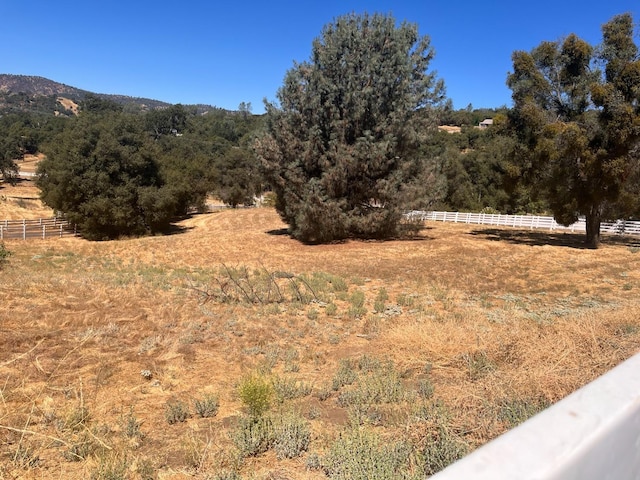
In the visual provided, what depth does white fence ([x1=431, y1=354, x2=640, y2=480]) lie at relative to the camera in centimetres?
106

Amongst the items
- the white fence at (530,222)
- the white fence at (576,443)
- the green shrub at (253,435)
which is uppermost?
the white fence at (530,222)

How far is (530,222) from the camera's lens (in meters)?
30.8

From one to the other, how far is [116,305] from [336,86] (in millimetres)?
14778

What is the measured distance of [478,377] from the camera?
15.8 ft

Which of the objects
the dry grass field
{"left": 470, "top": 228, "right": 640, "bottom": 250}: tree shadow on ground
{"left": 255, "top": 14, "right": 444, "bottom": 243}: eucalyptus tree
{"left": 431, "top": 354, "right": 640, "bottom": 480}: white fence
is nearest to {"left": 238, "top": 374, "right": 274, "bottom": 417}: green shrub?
the dry grass field

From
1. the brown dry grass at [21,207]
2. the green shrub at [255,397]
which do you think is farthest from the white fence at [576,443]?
the brown dry grass at [21,207]

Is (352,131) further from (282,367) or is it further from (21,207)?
(21,207)

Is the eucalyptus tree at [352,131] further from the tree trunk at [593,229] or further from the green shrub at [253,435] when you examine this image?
the green shrub at [253,435]

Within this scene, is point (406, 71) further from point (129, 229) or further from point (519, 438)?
point (129, 229)

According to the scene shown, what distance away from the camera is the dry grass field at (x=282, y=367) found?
133 inches

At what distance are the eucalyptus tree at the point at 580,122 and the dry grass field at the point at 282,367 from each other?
605 cm

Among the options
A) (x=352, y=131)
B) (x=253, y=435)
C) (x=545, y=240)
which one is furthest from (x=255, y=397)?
(x=545, y=240)

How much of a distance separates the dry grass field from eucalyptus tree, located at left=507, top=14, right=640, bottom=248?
605 centimetres

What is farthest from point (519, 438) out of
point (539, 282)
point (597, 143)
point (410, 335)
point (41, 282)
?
point (597, 143)
